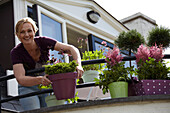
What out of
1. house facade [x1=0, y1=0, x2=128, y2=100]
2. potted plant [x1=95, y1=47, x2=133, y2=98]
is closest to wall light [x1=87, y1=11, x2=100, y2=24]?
house facade [x1=0, y1=0, x2=128, y2=100]

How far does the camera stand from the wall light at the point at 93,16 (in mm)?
8250

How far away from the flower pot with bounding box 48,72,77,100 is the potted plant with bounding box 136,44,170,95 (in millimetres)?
754

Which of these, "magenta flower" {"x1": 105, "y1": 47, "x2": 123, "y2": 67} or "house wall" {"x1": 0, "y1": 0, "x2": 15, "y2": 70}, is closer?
"magenta flower" {"x1": 105, "y1": 47, "x2": 123, "y2": 67}

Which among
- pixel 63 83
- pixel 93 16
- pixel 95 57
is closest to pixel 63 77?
pixel 63 83

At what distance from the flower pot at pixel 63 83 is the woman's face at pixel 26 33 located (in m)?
0.58

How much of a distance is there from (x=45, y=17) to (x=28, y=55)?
3119mm

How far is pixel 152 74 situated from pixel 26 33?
1474mm

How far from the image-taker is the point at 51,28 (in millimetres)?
6836

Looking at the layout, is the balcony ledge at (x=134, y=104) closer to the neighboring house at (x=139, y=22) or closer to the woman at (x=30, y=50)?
the woman at (x=30, y=50)

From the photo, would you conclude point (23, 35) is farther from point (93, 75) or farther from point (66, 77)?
point (93, 75)

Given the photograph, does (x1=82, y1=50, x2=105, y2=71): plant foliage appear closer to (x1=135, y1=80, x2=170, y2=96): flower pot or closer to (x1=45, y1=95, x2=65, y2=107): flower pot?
(x1=45, y1=95, x2=65, y2=107): flower pot

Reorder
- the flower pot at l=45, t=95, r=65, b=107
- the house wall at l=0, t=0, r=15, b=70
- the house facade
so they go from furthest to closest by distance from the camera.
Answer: the house wall at l=0, t=0, r=15, b=70 < the house facade < the flower pot at l=45, t=95, r=65, b=107

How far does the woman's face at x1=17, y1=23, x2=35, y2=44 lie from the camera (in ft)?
11.8

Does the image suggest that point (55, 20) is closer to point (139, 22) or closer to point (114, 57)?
point (114, 57)
